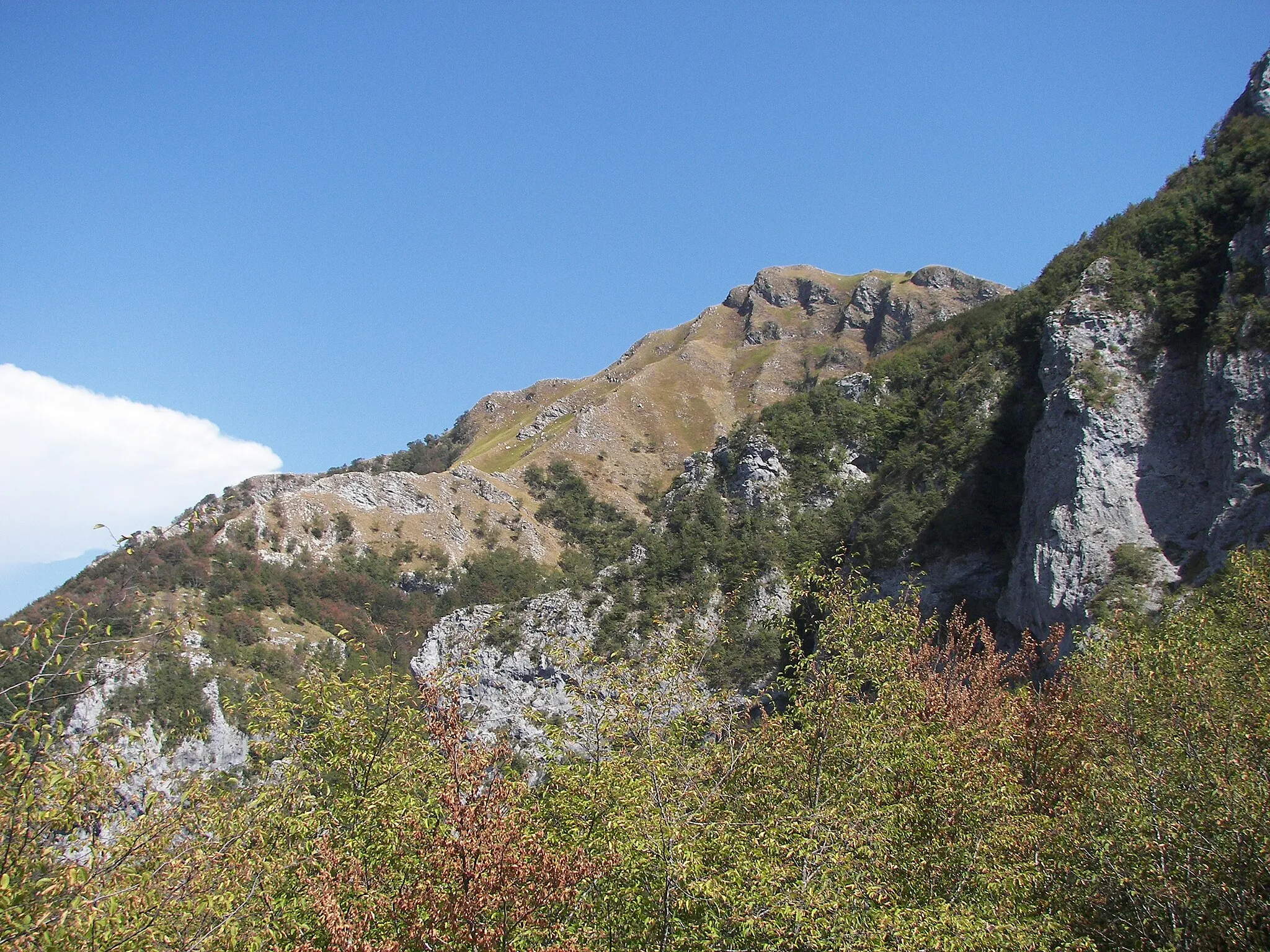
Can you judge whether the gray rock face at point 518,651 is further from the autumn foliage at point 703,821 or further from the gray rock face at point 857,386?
the gray rock face at point 857,386

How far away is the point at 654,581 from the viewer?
70.8m

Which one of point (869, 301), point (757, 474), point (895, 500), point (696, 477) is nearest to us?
point (895, 500)

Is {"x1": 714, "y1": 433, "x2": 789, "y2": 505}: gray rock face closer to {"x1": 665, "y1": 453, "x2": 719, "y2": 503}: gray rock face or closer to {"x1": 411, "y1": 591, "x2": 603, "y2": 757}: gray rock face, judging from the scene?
{"x1": 665, "y1": 453, "x2": 719, "y2": 503}: gray rock face

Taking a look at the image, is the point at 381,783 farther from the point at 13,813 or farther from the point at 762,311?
the point at 762,311

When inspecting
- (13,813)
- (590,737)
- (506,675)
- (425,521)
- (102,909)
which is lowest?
(506,675)

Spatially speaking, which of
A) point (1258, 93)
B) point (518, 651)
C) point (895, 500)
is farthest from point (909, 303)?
point (518, 651)

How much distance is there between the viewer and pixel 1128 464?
140 feet

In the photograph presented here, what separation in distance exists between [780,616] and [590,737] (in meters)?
5.96

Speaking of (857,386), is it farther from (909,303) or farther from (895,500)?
(909,303)

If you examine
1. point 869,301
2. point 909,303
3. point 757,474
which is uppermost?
point 869,301

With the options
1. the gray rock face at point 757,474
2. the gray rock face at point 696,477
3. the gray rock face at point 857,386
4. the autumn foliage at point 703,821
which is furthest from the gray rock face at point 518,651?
the gray rock face at point 857,386

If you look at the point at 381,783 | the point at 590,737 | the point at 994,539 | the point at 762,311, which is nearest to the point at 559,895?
the point at 381,783

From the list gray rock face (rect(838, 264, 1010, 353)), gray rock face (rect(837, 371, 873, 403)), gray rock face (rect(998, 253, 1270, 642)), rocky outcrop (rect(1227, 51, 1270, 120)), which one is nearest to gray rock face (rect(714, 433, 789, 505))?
gray rock face (rect(837, 371, 873, 403))

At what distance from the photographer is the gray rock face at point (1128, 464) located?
121ft
